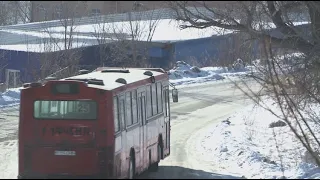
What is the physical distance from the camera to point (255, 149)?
71.5 ft

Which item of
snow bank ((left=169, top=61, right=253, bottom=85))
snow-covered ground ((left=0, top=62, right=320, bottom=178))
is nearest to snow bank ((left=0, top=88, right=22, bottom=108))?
snow-covered ground ((left=0, top=62, right=320, bottom=178))

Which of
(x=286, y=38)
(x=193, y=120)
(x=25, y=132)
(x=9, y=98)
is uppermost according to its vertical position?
(x=286, y=38)

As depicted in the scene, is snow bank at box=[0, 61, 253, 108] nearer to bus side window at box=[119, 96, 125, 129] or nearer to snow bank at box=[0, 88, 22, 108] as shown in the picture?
snow bank at box=[0, 88, 22, 108]

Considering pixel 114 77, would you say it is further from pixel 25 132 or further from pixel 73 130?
pixel 25 132

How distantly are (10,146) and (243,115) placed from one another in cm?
1225

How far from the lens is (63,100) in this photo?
14.2m

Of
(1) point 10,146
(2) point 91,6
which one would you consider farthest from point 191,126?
(2) point 91,6

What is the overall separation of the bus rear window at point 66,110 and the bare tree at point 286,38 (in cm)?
349

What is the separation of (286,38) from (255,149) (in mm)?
3823

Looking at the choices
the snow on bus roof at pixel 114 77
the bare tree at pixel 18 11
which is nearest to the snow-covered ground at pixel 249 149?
the snow on bus roof at pixel 114 77

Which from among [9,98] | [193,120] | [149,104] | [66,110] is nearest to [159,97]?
[149,104]

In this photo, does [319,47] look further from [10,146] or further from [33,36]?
[33,36]

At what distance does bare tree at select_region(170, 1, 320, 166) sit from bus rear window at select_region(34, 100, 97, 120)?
3490 mm

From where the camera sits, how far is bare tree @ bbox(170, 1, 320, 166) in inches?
625
